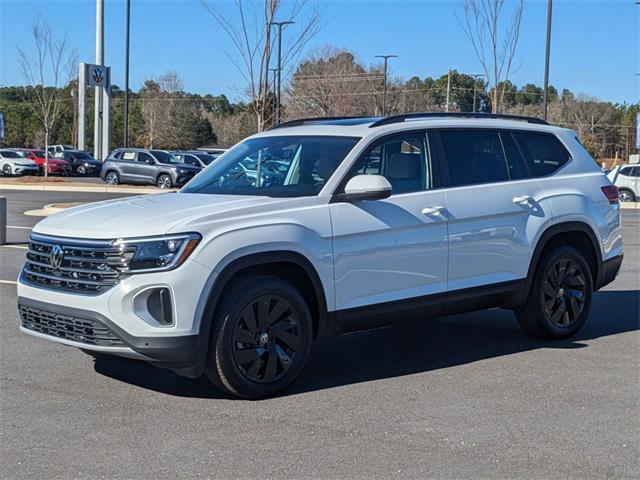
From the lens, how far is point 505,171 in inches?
293

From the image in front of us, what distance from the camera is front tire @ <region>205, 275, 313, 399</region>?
5.65 m

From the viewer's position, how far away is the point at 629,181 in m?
31.0

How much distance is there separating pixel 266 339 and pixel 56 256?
1.45 meters

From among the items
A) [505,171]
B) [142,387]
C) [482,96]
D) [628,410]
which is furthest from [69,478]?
[482,96]

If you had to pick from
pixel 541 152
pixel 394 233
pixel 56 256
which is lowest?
pixel 56 256

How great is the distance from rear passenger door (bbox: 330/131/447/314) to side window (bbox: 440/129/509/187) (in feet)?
0.75

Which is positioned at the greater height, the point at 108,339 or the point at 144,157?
the point at 144,157

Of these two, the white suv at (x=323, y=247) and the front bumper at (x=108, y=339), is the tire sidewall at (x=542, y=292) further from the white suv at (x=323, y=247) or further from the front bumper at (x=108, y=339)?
the front bumper at (x=108, y=339)

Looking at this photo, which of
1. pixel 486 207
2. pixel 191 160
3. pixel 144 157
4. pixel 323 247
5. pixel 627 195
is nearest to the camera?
pixel 323 247

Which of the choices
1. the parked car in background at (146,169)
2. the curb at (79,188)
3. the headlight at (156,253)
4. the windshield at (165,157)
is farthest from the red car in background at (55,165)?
the headlight at (156,253)

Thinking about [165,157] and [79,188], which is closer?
[79,188]

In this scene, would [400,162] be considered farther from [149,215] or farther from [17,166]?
[17,166]

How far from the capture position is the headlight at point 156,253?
5465 millimetres

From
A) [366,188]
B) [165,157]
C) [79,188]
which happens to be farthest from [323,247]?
[165,157]
